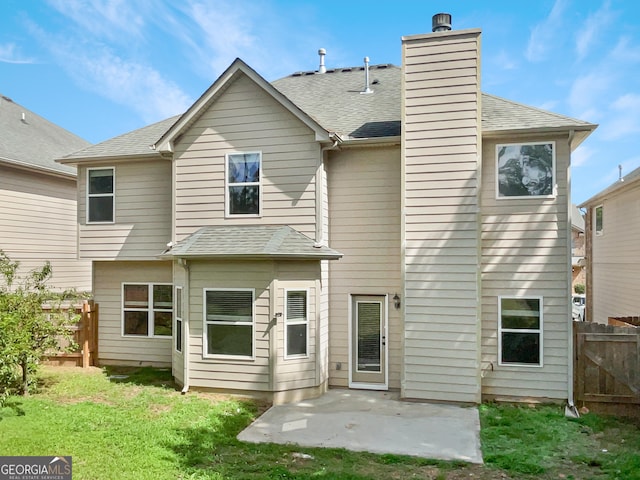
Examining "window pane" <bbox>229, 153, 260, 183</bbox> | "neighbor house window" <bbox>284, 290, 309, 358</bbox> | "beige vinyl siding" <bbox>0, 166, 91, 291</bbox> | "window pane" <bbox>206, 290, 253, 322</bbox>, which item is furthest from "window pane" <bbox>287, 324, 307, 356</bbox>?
"beige vinyl siding" <bbox>0, 166, 91, 291</bbox>

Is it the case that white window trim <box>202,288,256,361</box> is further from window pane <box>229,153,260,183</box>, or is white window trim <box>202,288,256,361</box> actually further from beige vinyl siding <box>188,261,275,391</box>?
window pane <box>229,153,260,183</box>

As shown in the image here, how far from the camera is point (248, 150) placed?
9.66 m

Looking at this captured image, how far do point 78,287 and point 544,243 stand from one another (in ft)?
47.8

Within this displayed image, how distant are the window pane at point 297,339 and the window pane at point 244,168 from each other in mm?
3349

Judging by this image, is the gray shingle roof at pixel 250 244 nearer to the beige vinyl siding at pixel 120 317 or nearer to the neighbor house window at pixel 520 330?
the beige vinyl siding at pixel 120 317

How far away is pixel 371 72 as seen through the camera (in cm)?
1279

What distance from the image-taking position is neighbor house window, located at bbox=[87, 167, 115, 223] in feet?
37.0

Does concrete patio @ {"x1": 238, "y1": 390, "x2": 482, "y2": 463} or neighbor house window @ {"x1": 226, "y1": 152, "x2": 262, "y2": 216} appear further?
neighbor house window @ {"x1": 226, "y1": 152, "x2": 262, "y2": 216}

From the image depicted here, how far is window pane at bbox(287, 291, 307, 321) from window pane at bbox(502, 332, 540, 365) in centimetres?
414

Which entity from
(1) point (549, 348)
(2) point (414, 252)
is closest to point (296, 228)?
(2) point (414, 252)

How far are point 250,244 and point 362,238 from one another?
99.5 inches

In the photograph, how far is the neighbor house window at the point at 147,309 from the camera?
11336mm

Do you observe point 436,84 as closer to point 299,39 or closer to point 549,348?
point 549,348

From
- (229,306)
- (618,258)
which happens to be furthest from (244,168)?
(618,258)
